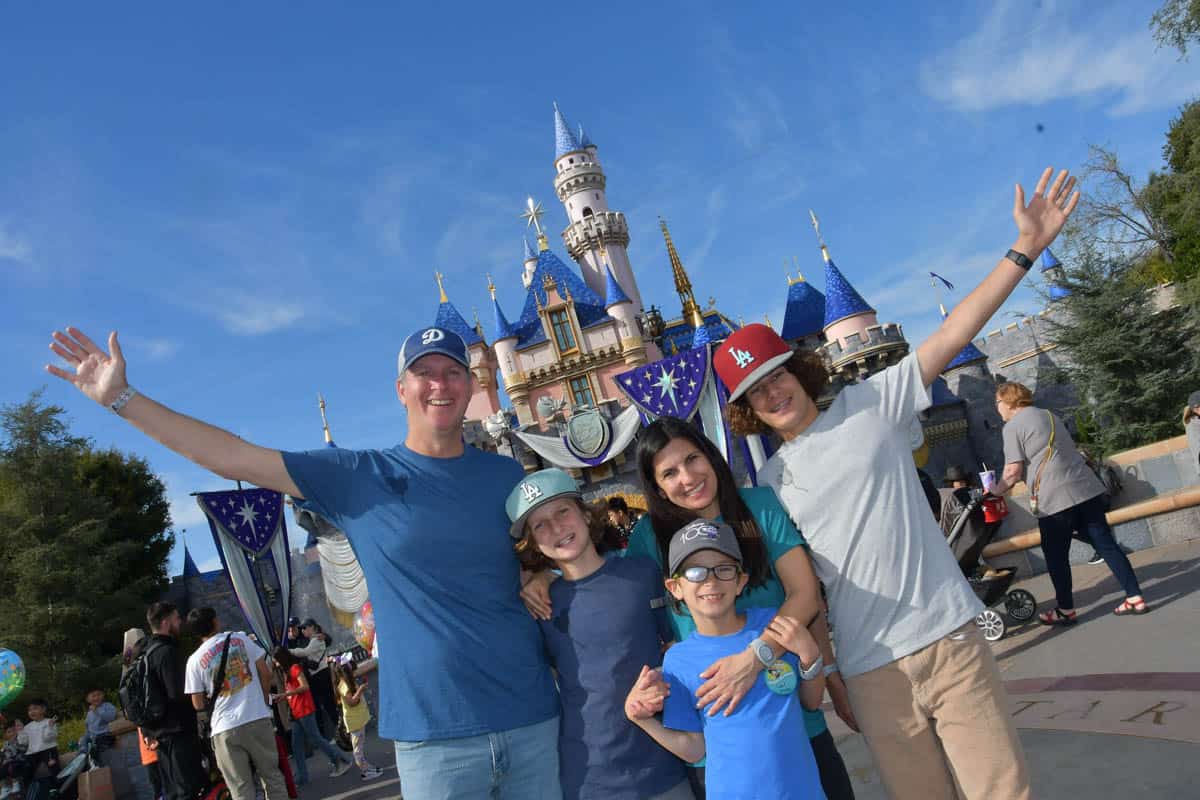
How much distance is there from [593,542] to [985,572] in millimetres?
4290

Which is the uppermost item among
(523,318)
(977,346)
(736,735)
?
(523,318)

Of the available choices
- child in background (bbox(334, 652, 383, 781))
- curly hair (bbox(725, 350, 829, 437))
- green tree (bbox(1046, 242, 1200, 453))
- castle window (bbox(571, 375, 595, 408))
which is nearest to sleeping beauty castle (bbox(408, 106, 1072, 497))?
castle window (bbox(571, 375, 595, 408))

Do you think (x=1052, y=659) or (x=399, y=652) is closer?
(x=399, y=652)

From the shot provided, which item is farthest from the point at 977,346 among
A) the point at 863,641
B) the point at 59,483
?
the point at 59,483

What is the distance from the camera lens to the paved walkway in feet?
8.06

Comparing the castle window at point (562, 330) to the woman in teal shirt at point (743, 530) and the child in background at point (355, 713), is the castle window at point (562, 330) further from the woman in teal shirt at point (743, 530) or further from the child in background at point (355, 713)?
the woman in teal shirt at point (743, 530)

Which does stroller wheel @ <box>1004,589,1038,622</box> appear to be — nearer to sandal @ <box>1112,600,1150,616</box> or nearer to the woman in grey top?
the woman in grey top

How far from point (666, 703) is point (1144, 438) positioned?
731 inches

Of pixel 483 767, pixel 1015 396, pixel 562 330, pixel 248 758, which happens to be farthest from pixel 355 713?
pixel 562 330

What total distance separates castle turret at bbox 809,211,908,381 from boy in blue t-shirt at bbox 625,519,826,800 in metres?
20.0

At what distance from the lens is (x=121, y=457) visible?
2594 centimetres

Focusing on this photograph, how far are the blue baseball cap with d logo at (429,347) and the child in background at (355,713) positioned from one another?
5.32m

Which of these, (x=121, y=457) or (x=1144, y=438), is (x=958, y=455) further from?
(x=121, y=457)

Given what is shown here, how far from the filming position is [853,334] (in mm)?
22016
